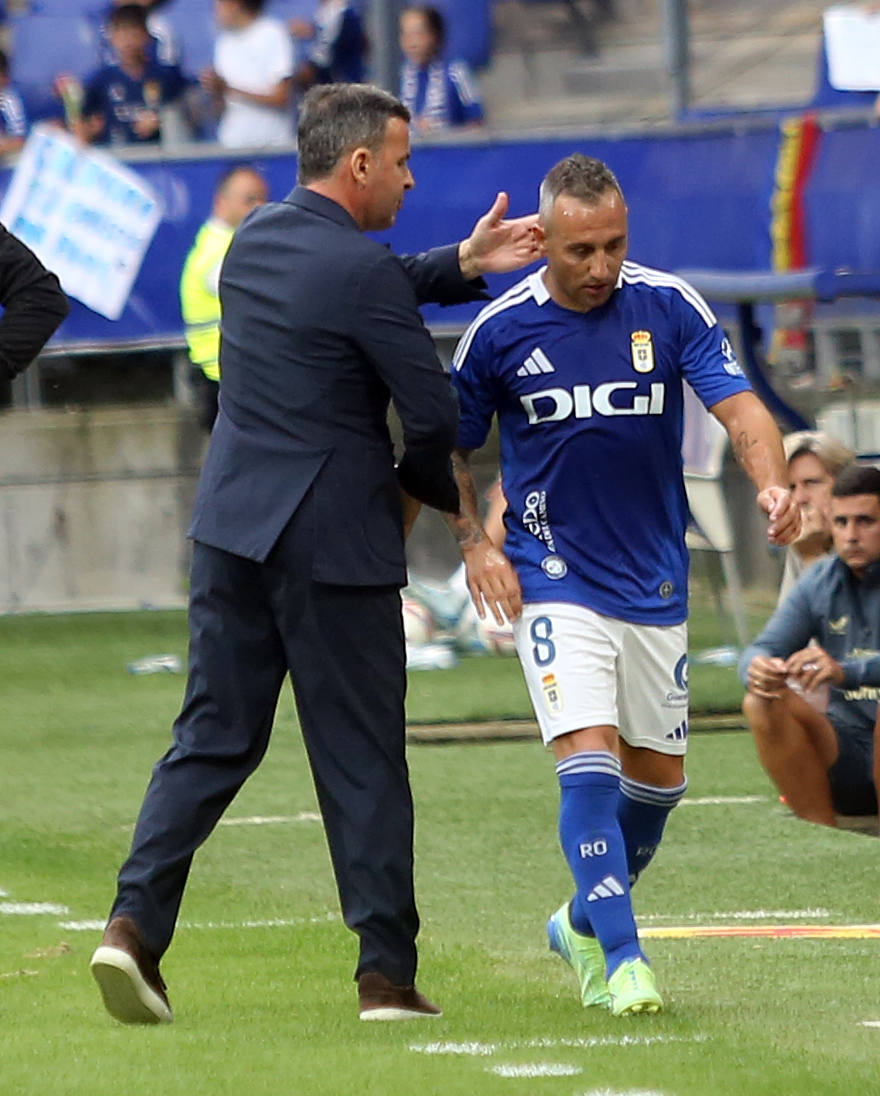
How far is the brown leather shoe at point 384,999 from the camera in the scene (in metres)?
5.21

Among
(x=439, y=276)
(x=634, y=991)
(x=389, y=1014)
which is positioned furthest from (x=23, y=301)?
(x=634, y=991)

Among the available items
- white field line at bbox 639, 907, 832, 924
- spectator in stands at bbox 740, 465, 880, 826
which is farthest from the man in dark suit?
spectator in stands at bbox 740, 465, 880, 826

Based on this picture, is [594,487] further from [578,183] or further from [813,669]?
[813,669]

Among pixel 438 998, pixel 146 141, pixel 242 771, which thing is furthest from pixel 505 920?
pixel 146 141

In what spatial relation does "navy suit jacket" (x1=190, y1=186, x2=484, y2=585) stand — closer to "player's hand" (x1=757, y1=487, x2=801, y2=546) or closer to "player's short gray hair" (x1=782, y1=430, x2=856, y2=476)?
"player's hand" (x1=757, y1=487, x2=801, y2=546)

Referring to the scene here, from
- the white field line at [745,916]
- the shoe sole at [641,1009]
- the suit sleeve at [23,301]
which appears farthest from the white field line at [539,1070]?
the suit sleeve at [23,301]

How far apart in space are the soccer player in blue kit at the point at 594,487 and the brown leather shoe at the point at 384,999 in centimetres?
45

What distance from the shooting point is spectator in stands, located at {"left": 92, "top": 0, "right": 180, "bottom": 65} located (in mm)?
15633

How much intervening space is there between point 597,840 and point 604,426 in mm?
929

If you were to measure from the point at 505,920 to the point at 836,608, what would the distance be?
2.02 meters

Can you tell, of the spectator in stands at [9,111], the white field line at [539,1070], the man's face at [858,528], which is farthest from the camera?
the spectator in stands at [9,111]

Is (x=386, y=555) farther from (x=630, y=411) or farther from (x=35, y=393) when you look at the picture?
(x=35, y=393)

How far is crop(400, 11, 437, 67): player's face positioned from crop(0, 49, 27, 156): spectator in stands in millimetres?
2463

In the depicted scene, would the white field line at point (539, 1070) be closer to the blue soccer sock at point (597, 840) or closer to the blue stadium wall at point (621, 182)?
the blue soccer sock at point (597, 840)
